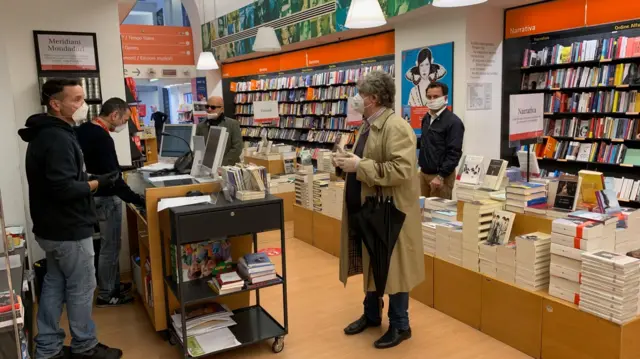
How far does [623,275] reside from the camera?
2.51 meters

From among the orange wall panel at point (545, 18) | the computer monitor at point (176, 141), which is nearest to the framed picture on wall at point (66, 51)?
the computer monitor at point (176, 141)

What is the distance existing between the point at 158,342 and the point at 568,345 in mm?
2565

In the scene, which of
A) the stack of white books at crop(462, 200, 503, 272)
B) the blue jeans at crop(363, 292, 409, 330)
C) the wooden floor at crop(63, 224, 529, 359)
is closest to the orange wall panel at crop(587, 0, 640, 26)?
the stack of white books at crop(462, 200, 503, 272)

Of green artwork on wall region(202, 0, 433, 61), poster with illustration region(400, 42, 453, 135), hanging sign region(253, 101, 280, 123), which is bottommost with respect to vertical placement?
hanging sign region(253, 101, 280, 123)

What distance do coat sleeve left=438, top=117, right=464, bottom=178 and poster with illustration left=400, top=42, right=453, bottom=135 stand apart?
1656 mm

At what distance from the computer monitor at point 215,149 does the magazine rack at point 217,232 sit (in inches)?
18.4

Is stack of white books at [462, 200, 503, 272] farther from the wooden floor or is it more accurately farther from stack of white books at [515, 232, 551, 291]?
the wooden floor

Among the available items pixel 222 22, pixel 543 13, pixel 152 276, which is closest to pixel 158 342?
pixel 152 276

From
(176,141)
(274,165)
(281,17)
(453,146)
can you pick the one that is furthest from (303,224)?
(281,17)

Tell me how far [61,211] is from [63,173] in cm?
23

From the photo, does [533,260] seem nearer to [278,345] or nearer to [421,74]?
[278,345]

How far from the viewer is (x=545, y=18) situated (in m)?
5.53

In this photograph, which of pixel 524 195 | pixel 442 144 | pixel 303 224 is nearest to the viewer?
pixel 524 195

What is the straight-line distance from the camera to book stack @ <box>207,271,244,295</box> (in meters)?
2.89
